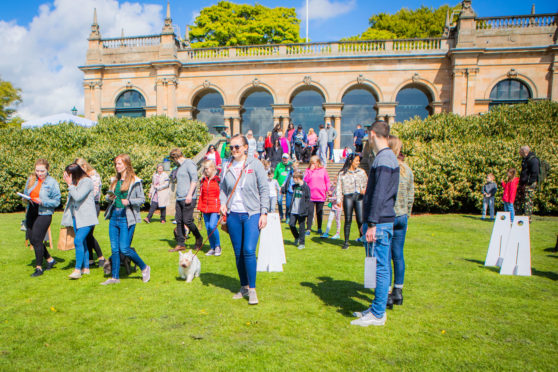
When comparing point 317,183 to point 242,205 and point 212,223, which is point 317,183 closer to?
point 212,223

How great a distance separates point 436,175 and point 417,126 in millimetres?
3839

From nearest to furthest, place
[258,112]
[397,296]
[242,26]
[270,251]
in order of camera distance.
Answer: [397,296] < [270,251] < [258,112] < [242,26]

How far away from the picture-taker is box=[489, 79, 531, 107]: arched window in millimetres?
22922

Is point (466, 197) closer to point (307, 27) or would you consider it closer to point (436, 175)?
point (436, 175)

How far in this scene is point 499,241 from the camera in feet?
21.5

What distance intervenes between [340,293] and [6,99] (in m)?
47.1

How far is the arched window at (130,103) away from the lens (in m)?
27.2

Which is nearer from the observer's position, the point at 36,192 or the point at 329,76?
the point at 36,192

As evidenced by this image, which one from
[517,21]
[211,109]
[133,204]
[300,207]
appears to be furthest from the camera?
[211,109]

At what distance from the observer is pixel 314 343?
12.0ft

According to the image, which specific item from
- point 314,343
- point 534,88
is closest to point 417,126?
point 534,88

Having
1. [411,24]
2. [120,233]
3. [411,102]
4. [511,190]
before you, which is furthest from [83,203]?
[411,24]

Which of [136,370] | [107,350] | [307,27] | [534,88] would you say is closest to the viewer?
[136,370]

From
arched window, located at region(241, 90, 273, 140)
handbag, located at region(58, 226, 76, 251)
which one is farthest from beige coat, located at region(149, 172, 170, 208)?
arched window, located at region(241, 90, 273, 140)
